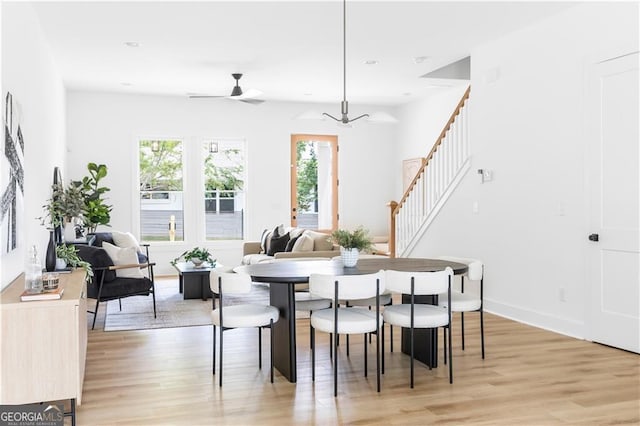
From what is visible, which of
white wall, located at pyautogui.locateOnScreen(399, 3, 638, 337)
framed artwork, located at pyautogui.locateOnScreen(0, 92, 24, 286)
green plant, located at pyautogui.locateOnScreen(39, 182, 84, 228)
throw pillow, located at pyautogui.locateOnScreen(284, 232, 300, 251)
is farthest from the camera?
throw pillow, located at pyautogui.locateOnScreen(284, 232, 300, 251)

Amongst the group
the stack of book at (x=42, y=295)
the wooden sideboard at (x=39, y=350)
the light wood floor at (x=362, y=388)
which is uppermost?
the stack of book at (x=42, y=295)

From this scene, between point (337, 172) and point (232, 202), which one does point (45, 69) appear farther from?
point (337, 172)

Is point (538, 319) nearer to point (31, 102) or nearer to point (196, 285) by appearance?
point (196, 285)

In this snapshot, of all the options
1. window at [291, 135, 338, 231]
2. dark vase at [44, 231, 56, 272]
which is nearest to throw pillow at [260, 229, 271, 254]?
window at [291, 135, 338, 231]

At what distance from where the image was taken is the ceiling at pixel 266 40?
5.50m

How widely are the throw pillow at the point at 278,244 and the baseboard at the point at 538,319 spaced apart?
3.14 m

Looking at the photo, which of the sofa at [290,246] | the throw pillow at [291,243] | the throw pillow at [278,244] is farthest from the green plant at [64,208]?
the throw pillow at [278,244]

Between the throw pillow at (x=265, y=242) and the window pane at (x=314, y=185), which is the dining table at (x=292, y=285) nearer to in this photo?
the throw pillow at (x=265, y=242)

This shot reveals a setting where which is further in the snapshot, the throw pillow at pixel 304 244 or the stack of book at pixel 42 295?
the throw pillow at pixel 304 244

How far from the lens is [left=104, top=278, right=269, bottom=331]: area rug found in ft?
20.3

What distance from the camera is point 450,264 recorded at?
4832 mm

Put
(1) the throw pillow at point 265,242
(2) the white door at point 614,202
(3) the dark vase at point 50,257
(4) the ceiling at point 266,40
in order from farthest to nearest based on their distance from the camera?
(1) the throw pillow at point 265,242 → (4) the ceiling at point 266,40 → (2) the white door at point 614,202 → (3) the dark vase at point 50,257

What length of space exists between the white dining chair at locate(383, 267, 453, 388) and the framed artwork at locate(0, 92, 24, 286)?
8.35ft

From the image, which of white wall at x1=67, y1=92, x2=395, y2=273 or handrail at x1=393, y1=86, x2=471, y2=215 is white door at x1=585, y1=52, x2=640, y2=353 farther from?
white wall at x1=67, y1=92, x2=395, y2=273
